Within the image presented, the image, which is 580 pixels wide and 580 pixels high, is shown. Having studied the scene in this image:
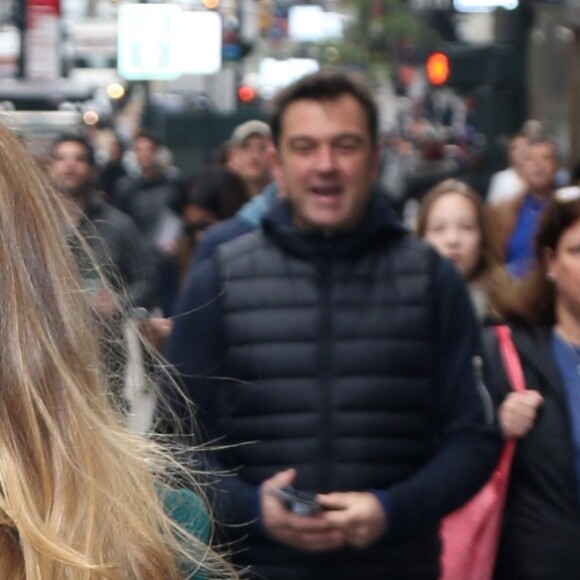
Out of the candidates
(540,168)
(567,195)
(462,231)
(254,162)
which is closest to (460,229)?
(462,231)

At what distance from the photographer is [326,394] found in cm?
403

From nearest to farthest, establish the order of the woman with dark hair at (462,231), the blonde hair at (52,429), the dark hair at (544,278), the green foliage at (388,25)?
the blonde hair at (52,429)
the dark hair at (544,278)
the woman with dark hair at (462,231)
the green foliage at (388,25)

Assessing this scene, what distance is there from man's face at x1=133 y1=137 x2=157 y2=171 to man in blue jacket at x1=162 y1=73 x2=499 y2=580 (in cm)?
1225

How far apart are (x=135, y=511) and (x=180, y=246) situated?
7197 mm

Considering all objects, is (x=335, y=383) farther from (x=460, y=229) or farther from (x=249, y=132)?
(x=249, y=132)

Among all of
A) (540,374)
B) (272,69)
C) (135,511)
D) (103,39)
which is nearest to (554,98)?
(103,39)

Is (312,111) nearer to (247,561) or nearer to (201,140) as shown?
(247,561)

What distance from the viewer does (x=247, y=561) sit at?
4.16 metres

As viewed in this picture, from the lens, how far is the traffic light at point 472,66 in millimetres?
21281

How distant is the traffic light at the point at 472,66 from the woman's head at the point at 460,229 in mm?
14271

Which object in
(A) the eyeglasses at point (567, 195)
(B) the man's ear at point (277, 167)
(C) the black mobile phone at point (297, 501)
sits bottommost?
(C) the black mobile phone at point (297, 501)

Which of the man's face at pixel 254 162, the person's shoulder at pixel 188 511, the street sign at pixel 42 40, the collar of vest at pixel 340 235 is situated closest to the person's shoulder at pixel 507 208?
the man's face at pixel 254 162

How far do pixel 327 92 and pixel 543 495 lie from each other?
1.18 metres

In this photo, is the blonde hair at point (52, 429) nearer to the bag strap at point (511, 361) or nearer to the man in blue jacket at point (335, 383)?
the man in blue jacket at point (335, 383)
